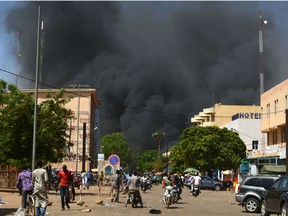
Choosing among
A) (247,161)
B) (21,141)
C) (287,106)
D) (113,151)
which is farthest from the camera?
(113,151)

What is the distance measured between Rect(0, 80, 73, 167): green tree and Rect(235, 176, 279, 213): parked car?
15901 millimetres

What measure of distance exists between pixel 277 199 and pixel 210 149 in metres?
55.1

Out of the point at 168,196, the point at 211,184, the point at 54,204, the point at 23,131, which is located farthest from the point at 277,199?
the point at 211,184

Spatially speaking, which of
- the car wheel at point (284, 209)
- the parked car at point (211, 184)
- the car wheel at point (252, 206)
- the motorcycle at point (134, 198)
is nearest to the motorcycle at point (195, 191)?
the motorcycle at point (134, 198)

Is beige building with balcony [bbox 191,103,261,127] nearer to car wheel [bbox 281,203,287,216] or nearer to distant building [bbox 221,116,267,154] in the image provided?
A: distant building [bbox 221,116,267,154]

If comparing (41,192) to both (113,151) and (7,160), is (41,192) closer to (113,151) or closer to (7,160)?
(7,160)

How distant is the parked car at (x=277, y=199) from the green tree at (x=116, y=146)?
316 ft

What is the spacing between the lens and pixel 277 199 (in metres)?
17.5

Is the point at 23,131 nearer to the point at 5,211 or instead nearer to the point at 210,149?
the point at 5,211

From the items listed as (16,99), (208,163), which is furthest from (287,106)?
(16,99)

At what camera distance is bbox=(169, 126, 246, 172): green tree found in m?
71.6

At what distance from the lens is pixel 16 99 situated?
37.2m

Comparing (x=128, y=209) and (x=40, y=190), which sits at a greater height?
(x=40, y=190)

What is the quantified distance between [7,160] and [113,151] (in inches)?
3153
